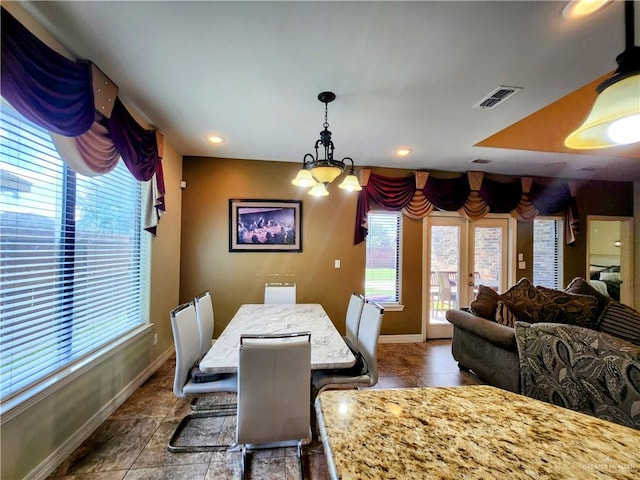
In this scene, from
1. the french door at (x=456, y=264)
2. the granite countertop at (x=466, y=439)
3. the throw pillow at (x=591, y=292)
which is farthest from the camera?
the french door at (x=456, y=264)

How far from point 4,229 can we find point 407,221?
399 centimetres

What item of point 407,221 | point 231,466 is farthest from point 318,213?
point 231,466

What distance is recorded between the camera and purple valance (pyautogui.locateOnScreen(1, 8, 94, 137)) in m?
1.22

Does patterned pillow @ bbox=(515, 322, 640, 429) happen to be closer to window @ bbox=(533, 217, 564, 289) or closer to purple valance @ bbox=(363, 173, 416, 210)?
purple valance @ bbox=(363, 173, 416, 210)

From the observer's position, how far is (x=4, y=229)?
138cm

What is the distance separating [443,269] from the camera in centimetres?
416

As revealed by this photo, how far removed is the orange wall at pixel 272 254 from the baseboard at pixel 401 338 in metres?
0.06

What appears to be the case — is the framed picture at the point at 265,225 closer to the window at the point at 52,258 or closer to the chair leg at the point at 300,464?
the window at the point at 52,258

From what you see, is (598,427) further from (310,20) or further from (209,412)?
(209,412)

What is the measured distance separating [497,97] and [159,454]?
3.50 metres

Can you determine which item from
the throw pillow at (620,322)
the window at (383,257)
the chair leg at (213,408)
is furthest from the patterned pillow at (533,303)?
the chair leg at (213,408)

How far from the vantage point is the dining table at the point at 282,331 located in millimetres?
1640

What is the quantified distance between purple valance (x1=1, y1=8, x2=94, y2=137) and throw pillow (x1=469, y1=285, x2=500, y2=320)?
142 inches

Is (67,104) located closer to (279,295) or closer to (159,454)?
(159,454)
